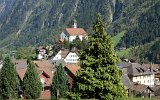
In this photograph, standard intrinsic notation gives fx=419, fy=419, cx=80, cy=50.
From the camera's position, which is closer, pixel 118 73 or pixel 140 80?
pixel 118 73

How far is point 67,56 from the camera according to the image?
439 ft

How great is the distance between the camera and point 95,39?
37.2 meters

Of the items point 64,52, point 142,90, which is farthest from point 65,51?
point 142,90

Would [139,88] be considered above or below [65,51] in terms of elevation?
below

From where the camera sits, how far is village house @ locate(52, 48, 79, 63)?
13200 cm

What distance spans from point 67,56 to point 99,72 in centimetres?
9788

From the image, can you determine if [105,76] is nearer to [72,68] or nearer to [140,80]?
[72,68]

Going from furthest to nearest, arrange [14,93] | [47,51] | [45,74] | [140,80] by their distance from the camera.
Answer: [47,51] < [140,80] < [45,74] < [14,93]

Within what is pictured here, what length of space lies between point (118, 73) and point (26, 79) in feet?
107

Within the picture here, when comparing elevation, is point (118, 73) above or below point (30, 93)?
above

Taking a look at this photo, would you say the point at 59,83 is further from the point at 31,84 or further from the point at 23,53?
the point at 23,53

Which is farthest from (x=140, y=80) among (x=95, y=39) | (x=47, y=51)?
(x=95, y=39)

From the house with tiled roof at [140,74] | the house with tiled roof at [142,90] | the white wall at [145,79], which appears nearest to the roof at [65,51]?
the house with tiled roof at [140,74]

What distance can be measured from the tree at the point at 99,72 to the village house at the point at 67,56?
93002 mm
